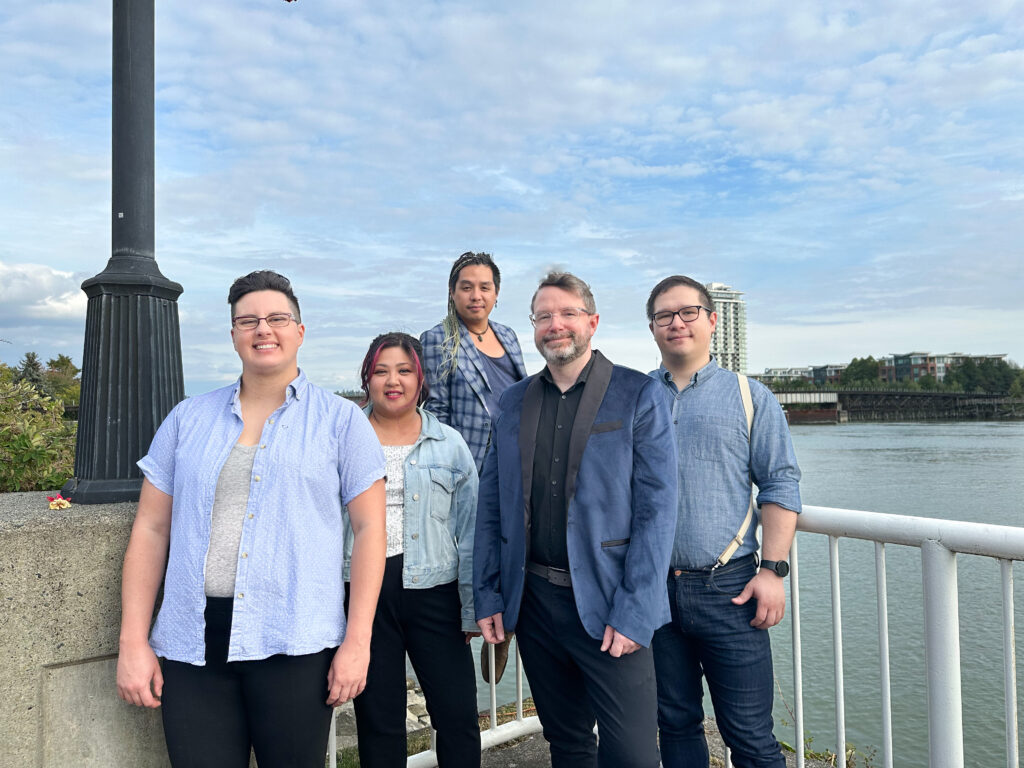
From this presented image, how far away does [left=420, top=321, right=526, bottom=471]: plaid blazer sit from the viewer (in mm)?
2916

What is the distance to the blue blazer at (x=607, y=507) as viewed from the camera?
2.06 m

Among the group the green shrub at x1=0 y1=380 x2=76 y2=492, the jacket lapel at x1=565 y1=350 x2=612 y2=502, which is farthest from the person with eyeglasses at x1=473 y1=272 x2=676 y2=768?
the green shrub at x1=0 y1=380 x2=76 y2=492

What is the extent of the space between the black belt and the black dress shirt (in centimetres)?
1

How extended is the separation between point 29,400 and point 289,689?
3.09 m

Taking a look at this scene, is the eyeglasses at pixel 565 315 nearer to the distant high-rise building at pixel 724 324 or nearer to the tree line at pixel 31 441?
the distant high-rise building at pixel 724 324

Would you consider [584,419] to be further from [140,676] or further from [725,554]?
[140,676]

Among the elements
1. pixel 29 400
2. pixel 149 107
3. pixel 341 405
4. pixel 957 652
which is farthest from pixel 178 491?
pixel 29 400

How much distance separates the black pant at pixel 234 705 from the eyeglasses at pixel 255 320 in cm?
74

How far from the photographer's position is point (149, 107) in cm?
271

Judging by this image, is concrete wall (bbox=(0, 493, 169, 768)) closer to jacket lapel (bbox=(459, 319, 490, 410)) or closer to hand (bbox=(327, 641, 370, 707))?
hand (bbox=(327, 641, 370, 707))

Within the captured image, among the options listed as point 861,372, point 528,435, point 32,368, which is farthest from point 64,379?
point 861,372

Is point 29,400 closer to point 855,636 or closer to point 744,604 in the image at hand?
point 744,604

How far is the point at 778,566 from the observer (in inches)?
89.5

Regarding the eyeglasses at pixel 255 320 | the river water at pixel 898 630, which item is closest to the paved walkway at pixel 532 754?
the river water at pixel 898 630
